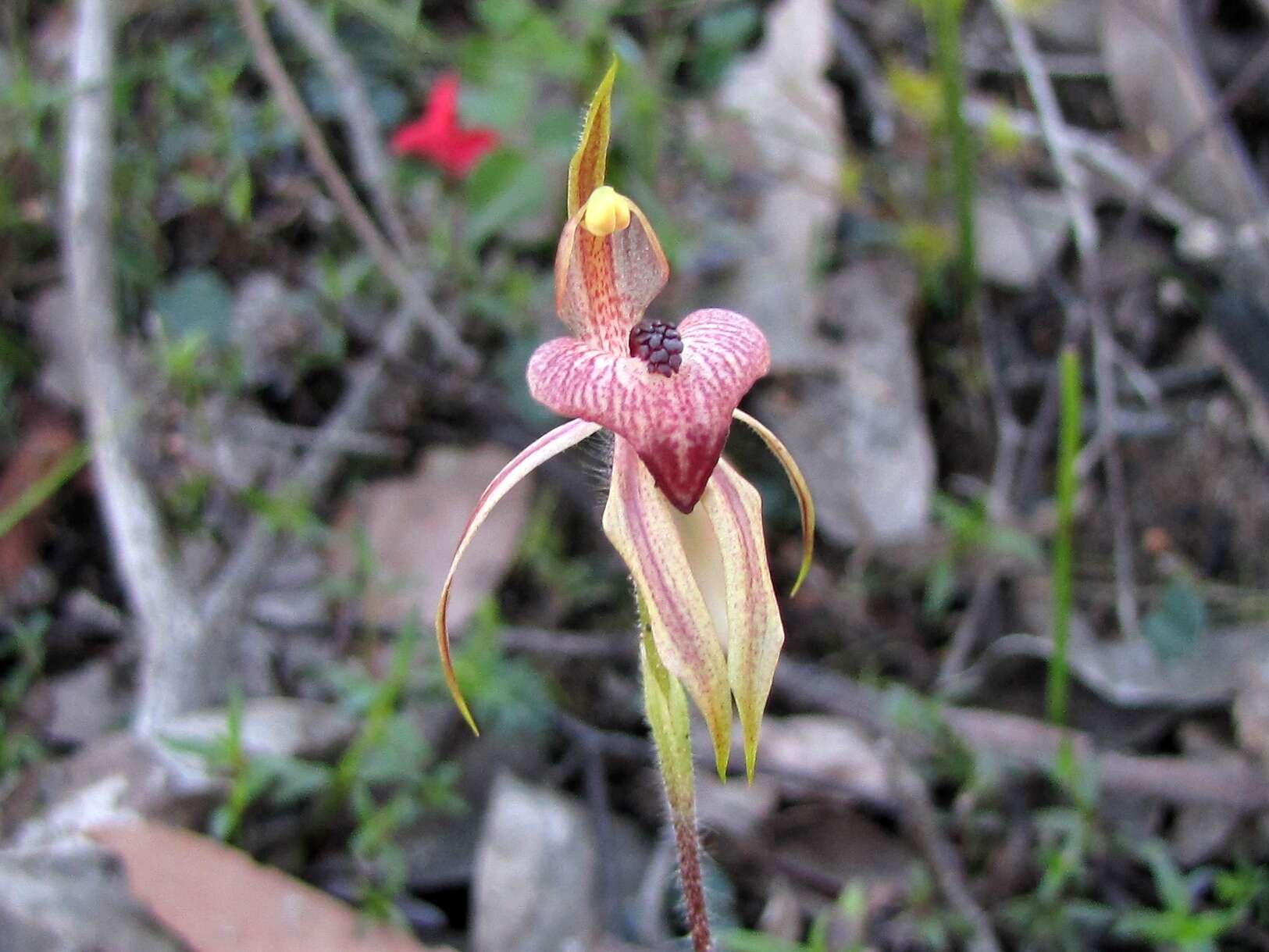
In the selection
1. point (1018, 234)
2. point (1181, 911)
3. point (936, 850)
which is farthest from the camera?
point (1018, 234)

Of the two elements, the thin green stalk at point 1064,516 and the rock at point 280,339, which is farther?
the rock at point 280,339

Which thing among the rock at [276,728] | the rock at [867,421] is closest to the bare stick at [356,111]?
the rock at [867,421]

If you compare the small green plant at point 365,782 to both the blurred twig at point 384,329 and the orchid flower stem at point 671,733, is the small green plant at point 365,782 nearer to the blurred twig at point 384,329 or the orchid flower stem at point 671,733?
the blurred twig at point 384,329

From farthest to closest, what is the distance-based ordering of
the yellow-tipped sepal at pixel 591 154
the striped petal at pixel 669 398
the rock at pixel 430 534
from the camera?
the rock at pixel 430 534 < the yellow-tipped sepal at pixel 591 154 < the striped petal at pixel 669 398

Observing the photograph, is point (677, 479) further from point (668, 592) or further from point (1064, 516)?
point (1064, 516)

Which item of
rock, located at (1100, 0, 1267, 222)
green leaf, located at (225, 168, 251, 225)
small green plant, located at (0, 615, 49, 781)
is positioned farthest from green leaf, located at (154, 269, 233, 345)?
rock, located at (1100, 0, 1267, 222)

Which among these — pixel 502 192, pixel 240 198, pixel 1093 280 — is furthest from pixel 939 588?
pixel 240 198

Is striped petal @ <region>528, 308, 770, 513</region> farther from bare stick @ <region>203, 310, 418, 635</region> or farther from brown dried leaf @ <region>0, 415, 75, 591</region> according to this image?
brown dried leaf @ <region>0, 415, 75, 591</region>
